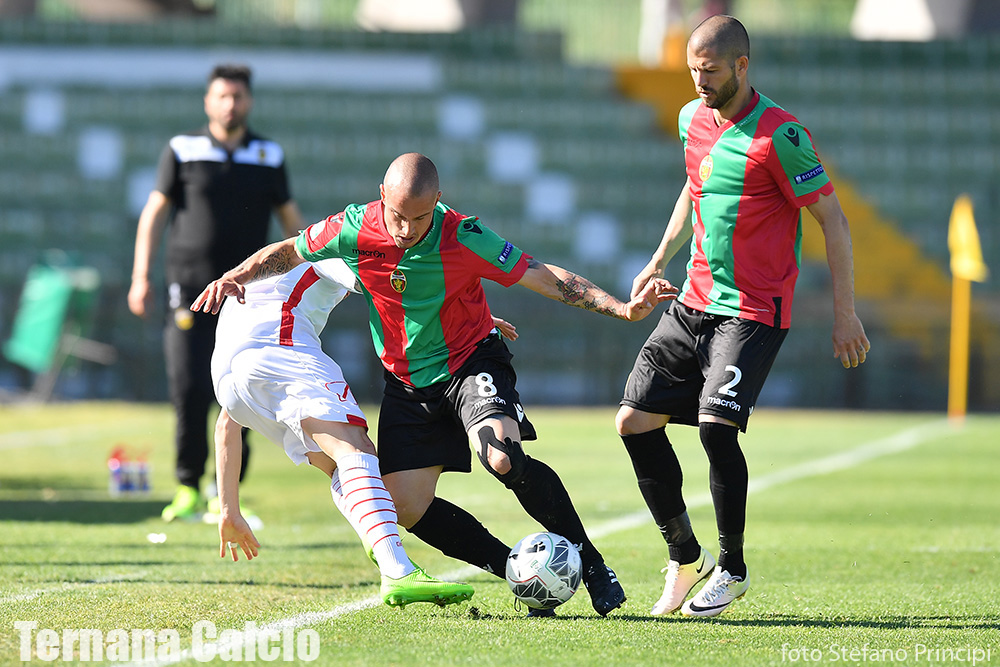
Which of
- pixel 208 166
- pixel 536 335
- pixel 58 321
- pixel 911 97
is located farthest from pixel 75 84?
pixel 208 166

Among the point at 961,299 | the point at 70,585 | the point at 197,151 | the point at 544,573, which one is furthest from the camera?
the point at 961,299

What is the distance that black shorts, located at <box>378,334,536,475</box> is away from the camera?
489 centimetres

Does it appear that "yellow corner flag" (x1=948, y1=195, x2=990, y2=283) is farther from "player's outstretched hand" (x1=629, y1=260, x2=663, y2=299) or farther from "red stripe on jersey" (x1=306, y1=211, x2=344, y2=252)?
"red stripe on jersey" (x1=306, y1=211, x2=344, y2=252)

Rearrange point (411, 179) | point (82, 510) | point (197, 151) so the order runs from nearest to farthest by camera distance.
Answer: point (411, 179)
point (197, 151)
point (82, 510)

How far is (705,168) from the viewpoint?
16.3ft

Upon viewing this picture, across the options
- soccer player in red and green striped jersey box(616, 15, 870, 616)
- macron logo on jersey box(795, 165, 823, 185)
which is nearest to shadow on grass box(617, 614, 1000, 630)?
soccer player in red and green striped jersey box(616, 15, 870, 616)

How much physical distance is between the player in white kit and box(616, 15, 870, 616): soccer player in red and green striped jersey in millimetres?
934

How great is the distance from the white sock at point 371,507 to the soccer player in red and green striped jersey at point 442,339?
29 cm

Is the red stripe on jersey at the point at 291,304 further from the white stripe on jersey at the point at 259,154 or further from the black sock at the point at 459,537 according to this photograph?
the white stripe on jersey at the point at 259,154

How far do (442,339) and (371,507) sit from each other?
70 cm

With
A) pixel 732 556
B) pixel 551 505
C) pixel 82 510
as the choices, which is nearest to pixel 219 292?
pixel 551 505

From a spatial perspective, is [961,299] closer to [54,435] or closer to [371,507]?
[54,435]

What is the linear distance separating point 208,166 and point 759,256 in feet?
12.3

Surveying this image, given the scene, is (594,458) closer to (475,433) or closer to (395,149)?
(475,433)
